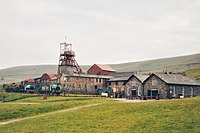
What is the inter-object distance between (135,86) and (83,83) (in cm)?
2606

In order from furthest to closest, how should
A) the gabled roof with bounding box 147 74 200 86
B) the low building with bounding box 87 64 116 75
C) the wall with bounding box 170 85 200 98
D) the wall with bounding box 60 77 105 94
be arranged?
the low building with bounding box 87 64 116 75, the wall with bounding box 60 77 105 94, the gabled roof with bounding box 147 74 200 86, the wall with bounding box 170 85 200 98

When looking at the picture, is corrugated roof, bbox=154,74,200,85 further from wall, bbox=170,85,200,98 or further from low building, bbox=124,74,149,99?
low building, bbox=124,74,149,99

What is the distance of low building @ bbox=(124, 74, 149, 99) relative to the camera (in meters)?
78.8

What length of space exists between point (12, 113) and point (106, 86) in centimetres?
6100

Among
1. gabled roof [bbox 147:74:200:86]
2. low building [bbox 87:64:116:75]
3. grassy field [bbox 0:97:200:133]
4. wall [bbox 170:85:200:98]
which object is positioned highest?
low building [bbox 87:64:116:75]

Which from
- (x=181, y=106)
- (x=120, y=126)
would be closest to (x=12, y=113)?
(x=120, y=126)

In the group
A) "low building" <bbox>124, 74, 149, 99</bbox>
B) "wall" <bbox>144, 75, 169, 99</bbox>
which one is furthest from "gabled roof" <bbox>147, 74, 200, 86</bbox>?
"low building" <bbox>124, 74, 149, 99</bbox>

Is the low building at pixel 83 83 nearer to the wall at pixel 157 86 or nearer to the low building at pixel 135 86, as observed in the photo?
the low building at pixel 135 86

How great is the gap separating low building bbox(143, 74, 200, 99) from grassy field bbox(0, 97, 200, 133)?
28.9 meters

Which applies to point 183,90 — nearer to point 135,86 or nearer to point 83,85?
point 135,86

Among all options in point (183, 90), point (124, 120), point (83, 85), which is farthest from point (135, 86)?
point (124, 120)

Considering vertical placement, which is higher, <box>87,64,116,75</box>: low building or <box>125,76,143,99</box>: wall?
<box>87,64,116,75</box>: low building

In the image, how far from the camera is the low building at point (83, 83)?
324 feet

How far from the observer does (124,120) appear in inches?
1464
